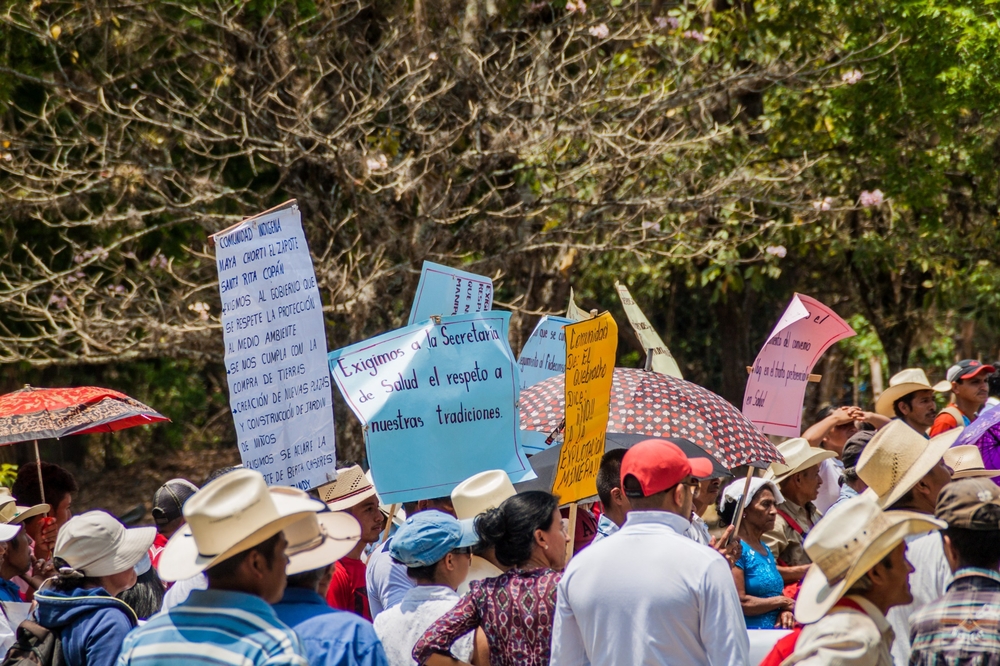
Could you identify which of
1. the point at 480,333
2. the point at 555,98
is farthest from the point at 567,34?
the point at 480,333

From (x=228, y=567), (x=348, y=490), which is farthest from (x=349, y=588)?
(x=228, y=567)

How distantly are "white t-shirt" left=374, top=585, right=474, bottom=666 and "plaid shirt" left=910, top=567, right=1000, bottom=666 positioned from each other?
1520mm

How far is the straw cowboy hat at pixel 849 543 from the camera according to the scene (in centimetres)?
277

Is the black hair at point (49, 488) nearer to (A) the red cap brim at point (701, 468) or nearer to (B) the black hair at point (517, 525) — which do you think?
(B) the black hair at point (517, 525)

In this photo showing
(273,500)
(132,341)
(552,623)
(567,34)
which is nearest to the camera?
(273,500)

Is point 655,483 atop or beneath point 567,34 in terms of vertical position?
beneath

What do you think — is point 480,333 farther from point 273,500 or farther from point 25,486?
point 25,486

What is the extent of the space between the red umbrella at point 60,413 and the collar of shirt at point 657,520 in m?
3.64

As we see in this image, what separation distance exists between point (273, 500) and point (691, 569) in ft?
4.25

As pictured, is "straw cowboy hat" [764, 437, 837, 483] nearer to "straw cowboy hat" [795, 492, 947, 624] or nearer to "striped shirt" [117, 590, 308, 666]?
"straw cowboy hat" [795, 492, 947, 624]

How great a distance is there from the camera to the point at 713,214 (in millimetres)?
10953

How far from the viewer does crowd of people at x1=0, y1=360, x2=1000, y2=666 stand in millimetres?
2699

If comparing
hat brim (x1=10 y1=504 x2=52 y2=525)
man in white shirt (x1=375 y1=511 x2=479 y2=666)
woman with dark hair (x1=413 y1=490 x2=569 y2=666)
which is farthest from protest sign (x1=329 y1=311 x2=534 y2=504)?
hat brim (x1=10 y1=504 x2=52 y2=525)

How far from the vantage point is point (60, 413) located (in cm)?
624
